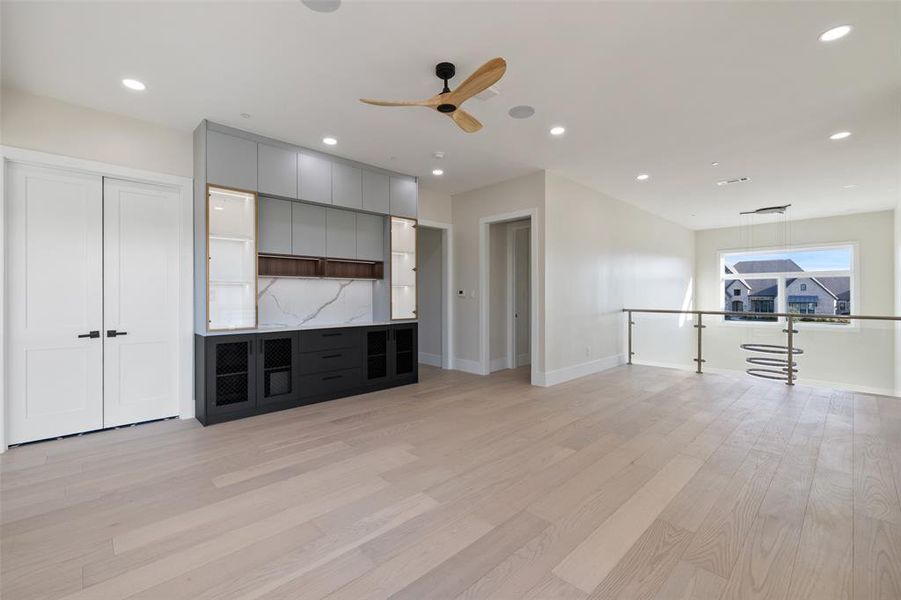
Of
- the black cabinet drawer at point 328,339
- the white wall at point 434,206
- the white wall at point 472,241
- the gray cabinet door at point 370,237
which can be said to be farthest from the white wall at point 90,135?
the white wall at point 472,241

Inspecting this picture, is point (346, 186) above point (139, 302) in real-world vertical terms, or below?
above

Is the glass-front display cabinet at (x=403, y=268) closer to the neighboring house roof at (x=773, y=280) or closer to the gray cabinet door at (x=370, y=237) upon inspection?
the gray cabinet door at (x=370, y=237)

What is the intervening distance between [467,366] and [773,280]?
8.03m

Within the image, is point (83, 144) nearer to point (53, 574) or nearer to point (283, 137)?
point (283, 137)

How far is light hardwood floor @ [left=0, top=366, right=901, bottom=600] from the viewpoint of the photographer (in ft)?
5.40

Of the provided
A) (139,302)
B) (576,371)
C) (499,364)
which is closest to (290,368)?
(139,302)

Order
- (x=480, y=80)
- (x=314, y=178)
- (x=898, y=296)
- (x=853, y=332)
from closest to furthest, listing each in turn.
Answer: (x=480, y=80), (x=314, y=178), (x=898, y=296), (x=853, y=332)

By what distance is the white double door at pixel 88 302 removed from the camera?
3152 millimetres

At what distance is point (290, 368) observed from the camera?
4.17 metres

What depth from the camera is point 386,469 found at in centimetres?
268

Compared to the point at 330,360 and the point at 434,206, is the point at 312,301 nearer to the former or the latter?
the point at 330,360

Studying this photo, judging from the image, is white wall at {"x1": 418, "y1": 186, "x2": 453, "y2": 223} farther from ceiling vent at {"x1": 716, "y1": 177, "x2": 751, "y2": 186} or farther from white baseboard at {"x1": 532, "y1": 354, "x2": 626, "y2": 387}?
ceiling vent at {"x1": 716, "y1": 177, "x2": 751, "y2": 186}

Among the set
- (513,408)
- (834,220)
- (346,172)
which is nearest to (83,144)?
(346,172)

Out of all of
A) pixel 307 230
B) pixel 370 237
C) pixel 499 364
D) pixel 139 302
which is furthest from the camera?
pixel 499 364
